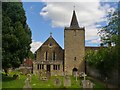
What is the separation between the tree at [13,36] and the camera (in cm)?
2883

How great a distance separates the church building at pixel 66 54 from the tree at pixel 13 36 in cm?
2256

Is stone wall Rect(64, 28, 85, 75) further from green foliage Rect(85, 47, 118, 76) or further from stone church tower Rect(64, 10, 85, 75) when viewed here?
green foliage Rect(85, 47, 118, 76)

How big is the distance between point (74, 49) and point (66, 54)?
6.46ft

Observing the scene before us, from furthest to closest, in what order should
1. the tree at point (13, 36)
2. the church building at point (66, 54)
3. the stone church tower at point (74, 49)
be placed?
the stone church tower at point (74, 49) → the church building at point (66, 54) → the tree at point (13, 36)

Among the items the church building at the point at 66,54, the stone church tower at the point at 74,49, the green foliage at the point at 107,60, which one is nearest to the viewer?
the green foliage at the point at 107,60

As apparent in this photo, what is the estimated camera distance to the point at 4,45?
2858 centimetres

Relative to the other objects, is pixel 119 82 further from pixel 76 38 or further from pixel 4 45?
pixel 76 38

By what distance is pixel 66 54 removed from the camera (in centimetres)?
5594

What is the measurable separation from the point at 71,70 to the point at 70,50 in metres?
4.13

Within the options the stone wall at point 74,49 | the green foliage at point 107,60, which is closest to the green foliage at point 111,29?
the green foliage at point 107,60

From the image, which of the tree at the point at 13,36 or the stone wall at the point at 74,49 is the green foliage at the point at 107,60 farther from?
the stone wall at the point at 74,49

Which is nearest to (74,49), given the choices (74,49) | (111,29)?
(74,49)

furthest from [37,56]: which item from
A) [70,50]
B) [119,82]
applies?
[119,82]

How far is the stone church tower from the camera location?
5575cm
